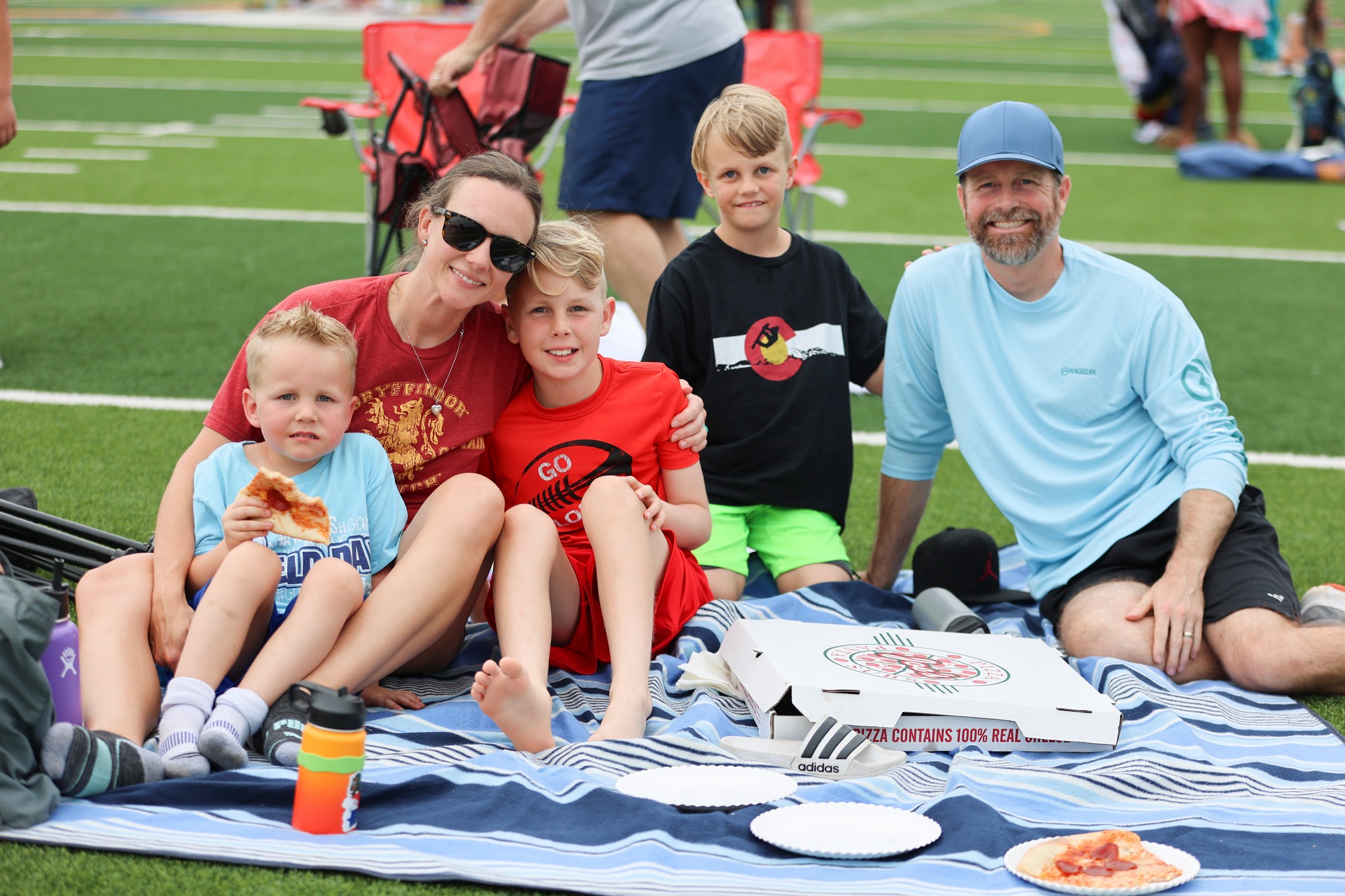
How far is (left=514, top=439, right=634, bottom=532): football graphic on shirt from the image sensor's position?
3033 millimetres

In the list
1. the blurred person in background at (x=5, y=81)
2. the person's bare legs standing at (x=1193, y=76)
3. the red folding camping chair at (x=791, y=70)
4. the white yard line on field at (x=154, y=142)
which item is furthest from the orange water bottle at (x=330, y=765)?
the person's bare legs standing at (x=1193, y=76)

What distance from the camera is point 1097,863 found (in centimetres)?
205

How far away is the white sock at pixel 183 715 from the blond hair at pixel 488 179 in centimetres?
108

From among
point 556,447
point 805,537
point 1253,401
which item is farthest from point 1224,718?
point 1253,401

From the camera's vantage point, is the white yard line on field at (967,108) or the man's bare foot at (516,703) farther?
the white yard line on field at (967,108)

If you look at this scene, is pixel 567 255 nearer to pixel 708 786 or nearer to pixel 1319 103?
A: pixel 708 786

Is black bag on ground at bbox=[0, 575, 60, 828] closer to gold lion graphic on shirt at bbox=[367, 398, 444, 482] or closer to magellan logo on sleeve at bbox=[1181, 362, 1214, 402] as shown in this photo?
gold lion graphic on shirt at bbox=[367, 398, 444, 482]

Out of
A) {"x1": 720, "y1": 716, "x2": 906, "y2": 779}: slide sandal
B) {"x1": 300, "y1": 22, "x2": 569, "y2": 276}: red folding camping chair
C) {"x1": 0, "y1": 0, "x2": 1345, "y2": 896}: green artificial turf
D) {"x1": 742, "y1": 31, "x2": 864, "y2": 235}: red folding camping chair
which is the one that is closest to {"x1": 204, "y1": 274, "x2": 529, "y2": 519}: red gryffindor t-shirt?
{"x1": 720, "y1": 716, "x2": 906, "y2": 779}: slide sandal

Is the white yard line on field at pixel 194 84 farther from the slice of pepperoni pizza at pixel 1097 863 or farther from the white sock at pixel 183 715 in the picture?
the slice of pepperoni pizza at pixel 1097 863

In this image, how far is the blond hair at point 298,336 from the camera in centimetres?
263

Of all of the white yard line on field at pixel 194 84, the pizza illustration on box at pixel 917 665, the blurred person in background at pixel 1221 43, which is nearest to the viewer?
the pizza illustration on box at pixel 917 665

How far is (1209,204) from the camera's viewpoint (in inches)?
370

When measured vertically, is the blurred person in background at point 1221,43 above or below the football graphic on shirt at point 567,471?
above

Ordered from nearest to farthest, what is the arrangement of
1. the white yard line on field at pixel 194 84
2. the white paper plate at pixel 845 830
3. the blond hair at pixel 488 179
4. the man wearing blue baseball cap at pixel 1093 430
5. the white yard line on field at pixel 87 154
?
1. the white paper plate at pixel 845 830
2. the blond hair at pixel 488 179
3. the man wearing blue baseball cap at pixel 1093 430
4. the white yard line on field at pixel 87 154
5. the white yard line on field at pixel 194 84
